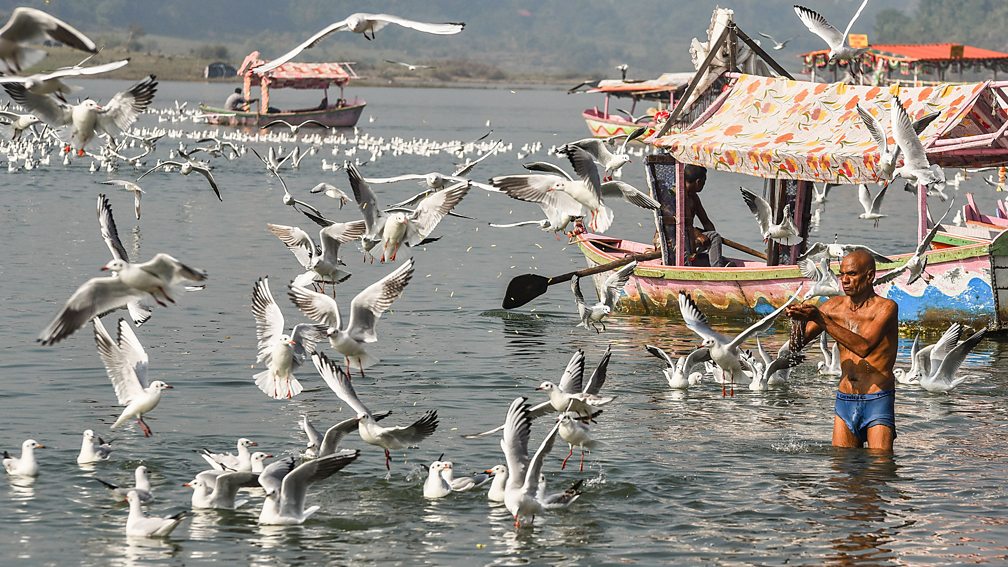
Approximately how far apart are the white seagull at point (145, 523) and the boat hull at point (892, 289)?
35.3 feet

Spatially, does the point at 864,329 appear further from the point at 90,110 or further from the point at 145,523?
the point at 90,110

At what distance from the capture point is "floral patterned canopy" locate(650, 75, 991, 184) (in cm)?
2086

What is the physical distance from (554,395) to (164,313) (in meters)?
11.8

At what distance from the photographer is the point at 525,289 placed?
2341 cm

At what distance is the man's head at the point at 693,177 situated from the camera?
75.6 ft

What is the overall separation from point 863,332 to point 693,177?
1048 centimetres

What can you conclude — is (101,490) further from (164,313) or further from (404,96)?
(404,96)

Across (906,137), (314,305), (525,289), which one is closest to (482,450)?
(314,305)

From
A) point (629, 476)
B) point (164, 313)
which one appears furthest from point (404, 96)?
point (629, 476)

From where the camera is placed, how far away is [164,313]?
23609mm

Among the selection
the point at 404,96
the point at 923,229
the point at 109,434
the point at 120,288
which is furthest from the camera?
the point at 404,96

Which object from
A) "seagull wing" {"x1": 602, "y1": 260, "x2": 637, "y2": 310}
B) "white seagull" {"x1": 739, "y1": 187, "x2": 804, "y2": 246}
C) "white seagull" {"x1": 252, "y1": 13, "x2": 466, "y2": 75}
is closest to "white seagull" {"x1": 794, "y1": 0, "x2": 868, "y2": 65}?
"white seagull" {"x1": 739, "y1": 187, "x2": 804, "y2": 246}

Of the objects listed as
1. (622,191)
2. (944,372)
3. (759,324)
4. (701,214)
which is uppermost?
(622,191)

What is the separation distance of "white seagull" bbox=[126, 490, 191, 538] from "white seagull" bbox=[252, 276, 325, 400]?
2373 mm
